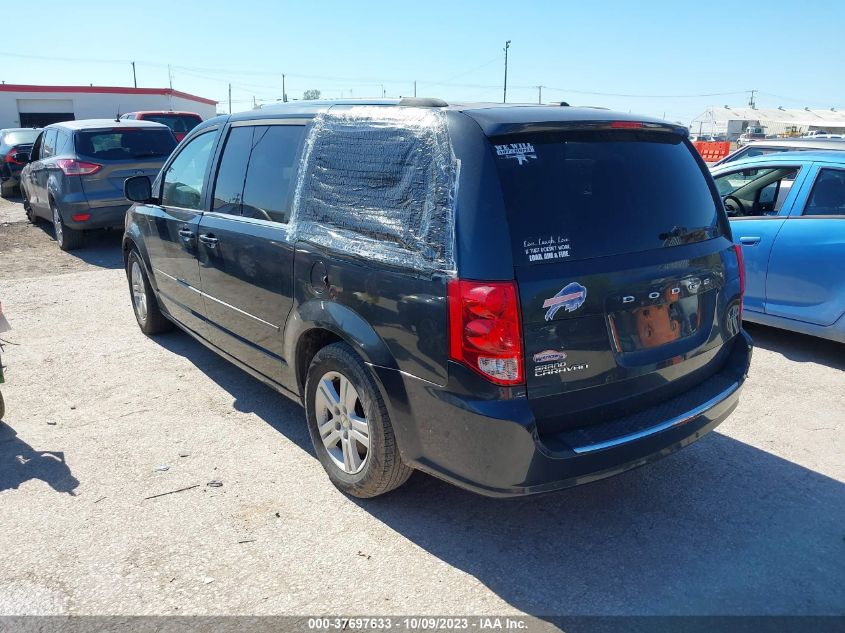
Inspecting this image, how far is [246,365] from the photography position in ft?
14.4

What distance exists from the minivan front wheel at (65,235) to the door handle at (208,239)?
23.1 ft

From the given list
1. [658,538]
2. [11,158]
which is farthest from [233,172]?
[11,158]

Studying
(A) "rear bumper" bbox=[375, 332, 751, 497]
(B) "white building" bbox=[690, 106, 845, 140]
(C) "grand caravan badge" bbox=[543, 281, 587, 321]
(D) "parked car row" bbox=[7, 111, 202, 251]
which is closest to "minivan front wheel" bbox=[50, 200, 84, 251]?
(D) "parked car row" bbox=[7, 111, 202, 251]

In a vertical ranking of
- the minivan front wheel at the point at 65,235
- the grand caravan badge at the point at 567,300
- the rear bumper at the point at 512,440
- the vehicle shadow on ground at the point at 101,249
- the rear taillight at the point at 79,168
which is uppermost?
the grand caravan badge at the point at 567,300

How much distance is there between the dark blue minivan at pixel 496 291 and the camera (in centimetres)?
268

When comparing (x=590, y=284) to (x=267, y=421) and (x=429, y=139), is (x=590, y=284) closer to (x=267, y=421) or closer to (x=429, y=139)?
(x=429, y=139)

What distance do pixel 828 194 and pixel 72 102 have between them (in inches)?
1757

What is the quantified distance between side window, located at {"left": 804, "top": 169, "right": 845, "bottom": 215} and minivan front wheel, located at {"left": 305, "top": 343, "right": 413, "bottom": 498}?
4.25 meters

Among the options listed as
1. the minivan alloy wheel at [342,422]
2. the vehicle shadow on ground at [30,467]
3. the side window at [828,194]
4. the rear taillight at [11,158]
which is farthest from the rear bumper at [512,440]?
the rear taillight at [11,158]

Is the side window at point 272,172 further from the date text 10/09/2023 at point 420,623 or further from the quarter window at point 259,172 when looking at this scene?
the date text 10/09/2023 at point 420,623

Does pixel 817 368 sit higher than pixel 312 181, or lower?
lower

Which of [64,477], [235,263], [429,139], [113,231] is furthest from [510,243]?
[113,231]

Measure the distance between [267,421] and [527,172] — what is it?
2.59 metres

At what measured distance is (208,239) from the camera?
4.45m
